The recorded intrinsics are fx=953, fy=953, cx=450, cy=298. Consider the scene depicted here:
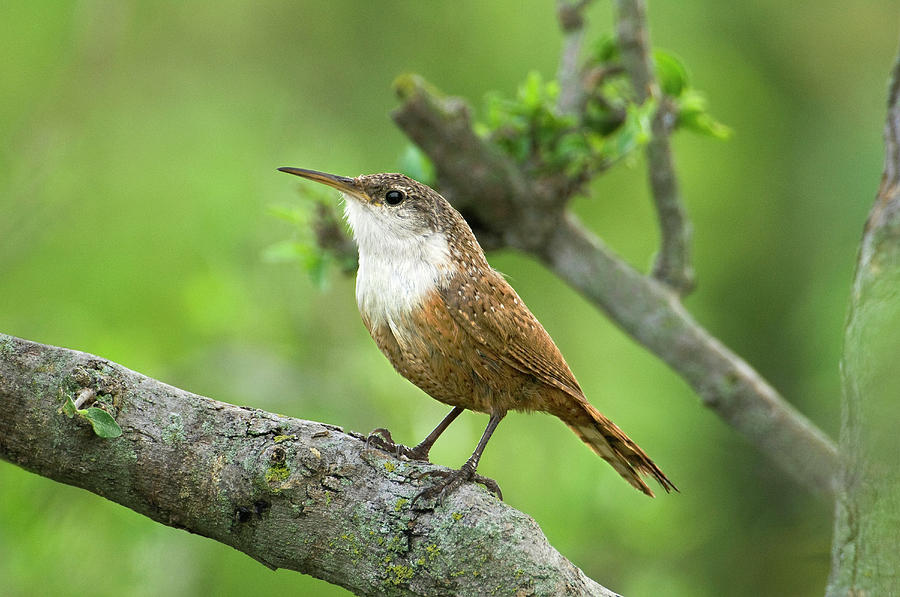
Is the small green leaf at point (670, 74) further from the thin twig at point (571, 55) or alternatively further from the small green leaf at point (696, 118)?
the thin twig at point (571, 55)

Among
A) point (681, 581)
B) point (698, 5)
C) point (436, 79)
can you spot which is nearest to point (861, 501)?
point (681, 581)

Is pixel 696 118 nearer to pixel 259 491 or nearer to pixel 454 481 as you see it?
pixel 454 481

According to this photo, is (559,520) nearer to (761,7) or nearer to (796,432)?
(796,432)

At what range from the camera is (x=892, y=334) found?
2309 millimetres

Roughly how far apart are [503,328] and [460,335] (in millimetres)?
148

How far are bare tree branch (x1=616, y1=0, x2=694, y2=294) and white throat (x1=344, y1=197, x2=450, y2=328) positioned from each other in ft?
4.82

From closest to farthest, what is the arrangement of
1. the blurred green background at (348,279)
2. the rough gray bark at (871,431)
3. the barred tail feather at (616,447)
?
the rough gray bark at (871,431) < the barred tail feather at (616,447) < the blurred green background at (348,279)

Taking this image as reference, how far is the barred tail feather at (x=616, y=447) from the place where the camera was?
3.15 m

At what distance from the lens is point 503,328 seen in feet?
10.1

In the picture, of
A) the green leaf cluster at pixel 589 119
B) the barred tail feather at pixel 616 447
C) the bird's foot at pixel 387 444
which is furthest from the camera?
the green leaf cluster at pixel 589 119

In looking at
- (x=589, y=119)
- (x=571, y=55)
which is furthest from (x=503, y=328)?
(x=571, y=55)

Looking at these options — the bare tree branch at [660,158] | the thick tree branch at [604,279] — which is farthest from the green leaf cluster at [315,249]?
the bare tree branch at [660,158]

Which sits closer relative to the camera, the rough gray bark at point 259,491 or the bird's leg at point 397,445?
the rough gray bark at point 259,491

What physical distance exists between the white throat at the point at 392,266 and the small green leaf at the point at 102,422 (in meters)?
1.04
